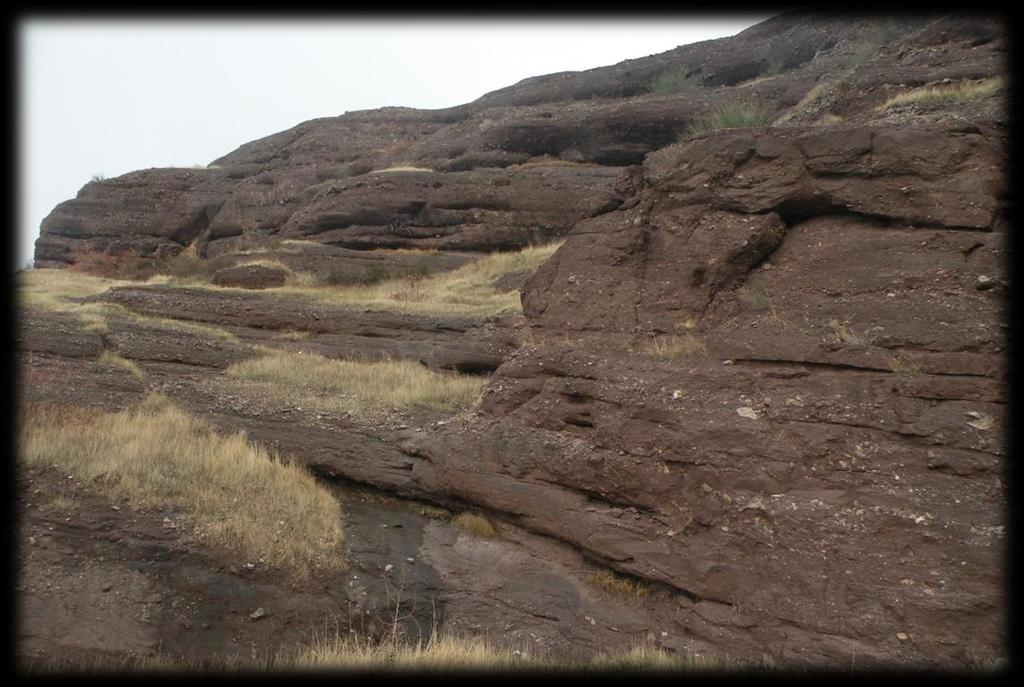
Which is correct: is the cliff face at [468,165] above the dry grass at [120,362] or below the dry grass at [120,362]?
above

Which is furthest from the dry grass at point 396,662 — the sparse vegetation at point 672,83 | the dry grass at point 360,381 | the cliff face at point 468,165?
the sparse vegetation at point 672,83

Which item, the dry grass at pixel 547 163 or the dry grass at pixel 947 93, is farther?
the dry grass at pixel 547 163

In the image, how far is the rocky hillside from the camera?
7180 mm

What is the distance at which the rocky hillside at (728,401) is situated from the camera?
718 centimetres

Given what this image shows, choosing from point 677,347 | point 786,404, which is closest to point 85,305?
point 677,347

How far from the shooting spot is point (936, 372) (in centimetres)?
783

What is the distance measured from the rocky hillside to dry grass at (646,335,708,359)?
4cm

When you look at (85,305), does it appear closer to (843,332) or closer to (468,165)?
(468,165)

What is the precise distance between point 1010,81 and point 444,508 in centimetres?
979

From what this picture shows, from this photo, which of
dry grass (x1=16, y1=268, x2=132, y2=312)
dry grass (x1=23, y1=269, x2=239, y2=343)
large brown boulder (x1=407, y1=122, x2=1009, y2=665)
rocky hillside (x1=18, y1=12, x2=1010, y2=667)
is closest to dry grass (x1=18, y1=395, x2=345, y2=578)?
rocky hillside (x1=18, y1=12, x2=1010, y2=667)

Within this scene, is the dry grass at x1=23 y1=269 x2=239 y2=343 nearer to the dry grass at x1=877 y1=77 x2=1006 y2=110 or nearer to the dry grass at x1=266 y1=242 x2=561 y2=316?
the dry grass at x1=266 y1=242 x2=561 y2=316

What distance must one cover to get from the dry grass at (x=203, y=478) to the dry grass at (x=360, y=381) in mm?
2318

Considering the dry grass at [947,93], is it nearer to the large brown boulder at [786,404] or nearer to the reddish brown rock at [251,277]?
the large brown boulder at [786,404]

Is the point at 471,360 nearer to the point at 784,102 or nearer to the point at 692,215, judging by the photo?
Result: the point at 692,215
